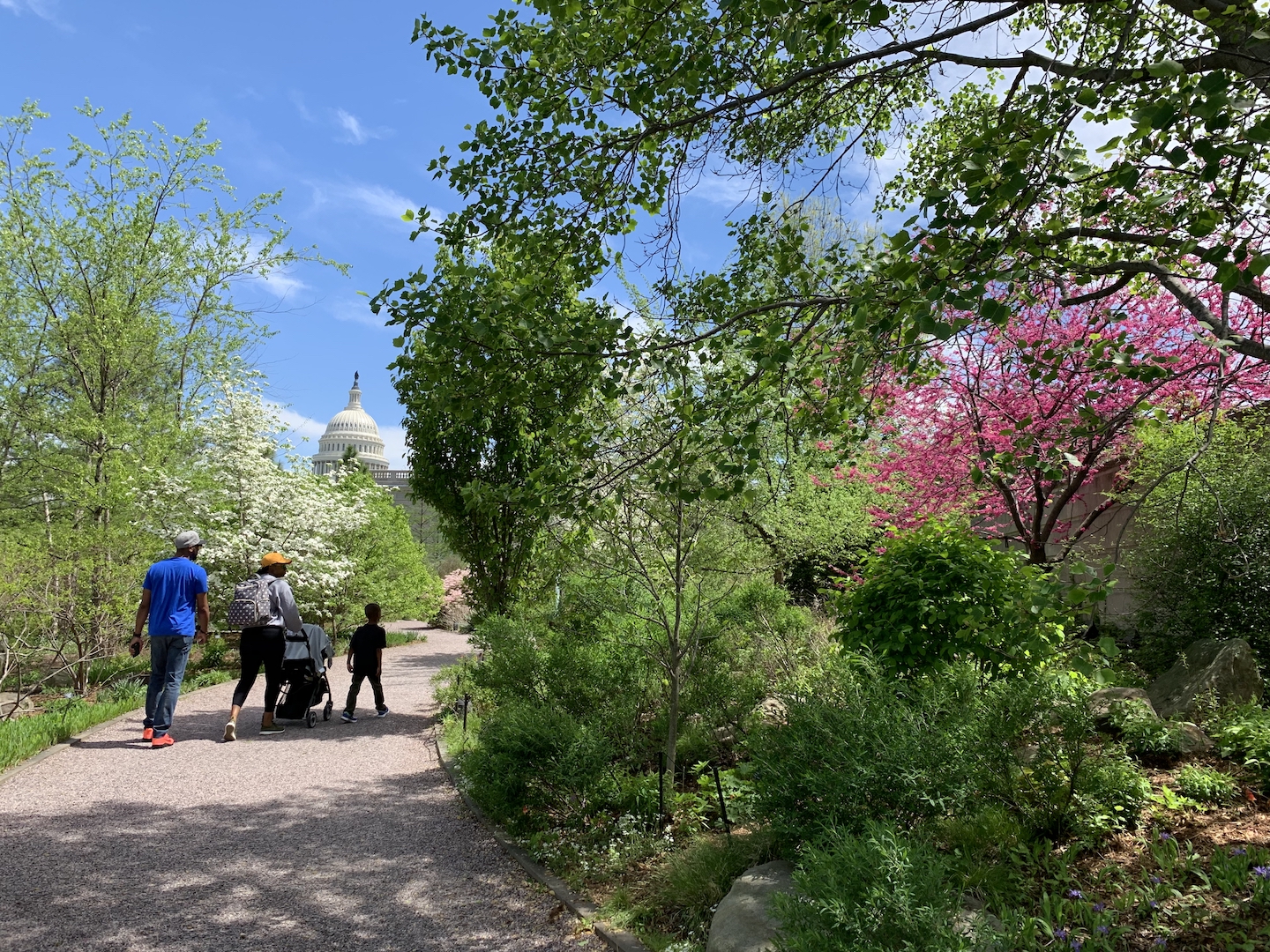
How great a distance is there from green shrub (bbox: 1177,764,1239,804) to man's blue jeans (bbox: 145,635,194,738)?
27.0 feet

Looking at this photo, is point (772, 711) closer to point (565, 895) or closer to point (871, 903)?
point (565, 895)

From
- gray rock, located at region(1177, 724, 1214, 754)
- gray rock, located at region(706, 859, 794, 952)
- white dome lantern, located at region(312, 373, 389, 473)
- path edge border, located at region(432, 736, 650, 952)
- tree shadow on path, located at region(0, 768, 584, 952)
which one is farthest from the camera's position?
white dome lantern, located at region(312, 373, 389, 473)

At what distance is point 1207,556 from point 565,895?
6.30 m

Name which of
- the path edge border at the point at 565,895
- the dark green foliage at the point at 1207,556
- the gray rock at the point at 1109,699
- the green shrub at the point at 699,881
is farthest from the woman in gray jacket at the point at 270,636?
the dark green foliage at the point at 1207,556

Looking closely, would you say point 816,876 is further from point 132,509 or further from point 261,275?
point 261,275

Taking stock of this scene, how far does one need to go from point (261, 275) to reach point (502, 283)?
50.7 ft

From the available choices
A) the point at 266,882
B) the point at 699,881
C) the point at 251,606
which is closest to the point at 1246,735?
the point at 699,881

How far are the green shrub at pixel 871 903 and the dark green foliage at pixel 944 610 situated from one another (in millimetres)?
2296

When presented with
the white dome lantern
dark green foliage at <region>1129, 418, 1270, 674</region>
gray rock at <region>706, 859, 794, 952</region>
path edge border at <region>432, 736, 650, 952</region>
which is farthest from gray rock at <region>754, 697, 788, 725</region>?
the white dome lantern

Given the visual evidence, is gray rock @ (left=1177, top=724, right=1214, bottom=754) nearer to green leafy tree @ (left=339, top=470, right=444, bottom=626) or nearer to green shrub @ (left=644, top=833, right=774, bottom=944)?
green shrub @ (left=644, top=833, right=774, bottom=944)

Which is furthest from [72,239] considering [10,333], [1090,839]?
[1090,839]

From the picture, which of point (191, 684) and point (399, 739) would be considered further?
point (191, 684)

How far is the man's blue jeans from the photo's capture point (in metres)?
7.95

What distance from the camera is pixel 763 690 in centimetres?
655
